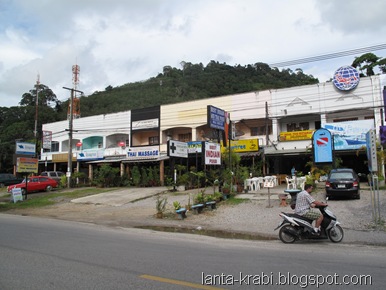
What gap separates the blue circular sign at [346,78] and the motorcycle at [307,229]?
67.6ft

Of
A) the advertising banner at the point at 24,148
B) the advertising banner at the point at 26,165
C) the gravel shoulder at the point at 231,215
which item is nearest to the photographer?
the gravel shoulder at the point at 231,215

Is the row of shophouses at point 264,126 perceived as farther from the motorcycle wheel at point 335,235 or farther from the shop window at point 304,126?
the motorcycle wheel at point 335,235

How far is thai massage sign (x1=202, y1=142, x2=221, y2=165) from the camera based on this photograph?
18.2m

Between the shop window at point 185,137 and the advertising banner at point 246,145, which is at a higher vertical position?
the shop window at point 185,137

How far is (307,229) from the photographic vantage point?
9203mm

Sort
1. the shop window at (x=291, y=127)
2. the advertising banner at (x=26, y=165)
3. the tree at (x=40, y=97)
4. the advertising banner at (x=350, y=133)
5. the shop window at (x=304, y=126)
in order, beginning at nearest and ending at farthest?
the advertising banner at (x=26, y=165), the advertising banner at (x=350, y=133), the shop window at (x=304, y=126), the shop window at (x=291, y=127), the tree at (x=40, y=97)

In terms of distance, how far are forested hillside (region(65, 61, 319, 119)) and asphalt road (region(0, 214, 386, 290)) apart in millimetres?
36840

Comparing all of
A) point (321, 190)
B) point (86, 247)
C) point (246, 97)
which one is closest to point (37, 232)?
point (86, 247)

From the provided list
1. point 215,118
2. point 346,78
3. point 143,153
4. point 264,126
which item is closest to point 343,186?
point 215,118

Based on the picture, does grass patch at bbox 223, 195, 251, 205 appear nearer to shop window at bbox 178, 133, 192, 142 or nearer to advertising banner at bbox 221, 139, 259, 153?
advertising banner at bbox 221, 139, 259, 153

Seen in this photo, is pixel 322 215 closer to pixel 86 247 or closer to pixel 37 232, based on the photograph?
pixel 86 247

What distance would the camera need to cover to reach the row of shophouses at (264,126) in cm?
2664

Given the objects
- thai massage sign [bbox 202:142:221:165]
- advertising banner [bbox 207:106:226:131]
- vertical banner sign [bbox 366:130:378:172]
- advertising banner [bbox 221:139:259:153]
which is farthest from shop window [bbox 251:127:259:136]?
vertical banner sign [bbox 366:130:378:172]

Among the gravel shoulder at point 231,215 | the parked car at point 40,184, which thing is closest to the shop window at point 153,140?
the parked car at point 40,184
